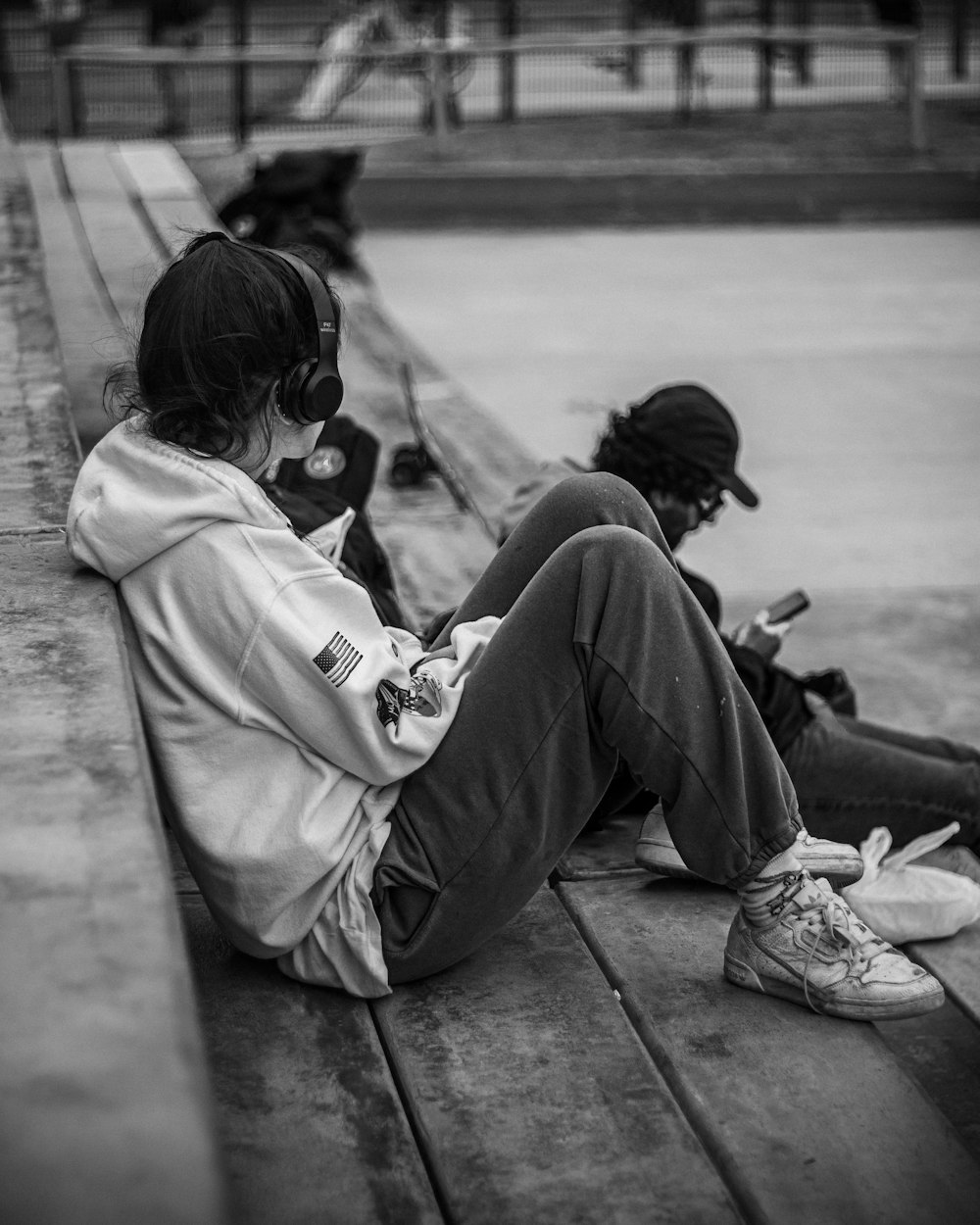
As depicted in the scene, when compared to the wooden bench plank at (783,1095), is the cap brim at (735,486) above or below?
above

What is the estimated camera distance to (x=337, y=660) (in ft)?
6.15

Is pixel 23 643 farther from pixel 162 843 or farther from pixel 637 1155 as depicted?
pixel 637 1155

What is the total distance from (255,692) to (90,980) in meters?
0.75

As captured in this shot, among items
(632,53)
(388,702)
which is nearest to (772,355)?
(388,702)

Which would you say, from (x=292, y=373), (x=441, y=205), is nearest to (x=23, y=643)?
(x=292, y=373)

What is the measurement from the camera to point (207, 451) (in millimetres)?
1951

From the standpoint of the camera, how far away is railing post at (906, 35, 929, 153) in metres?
11.9

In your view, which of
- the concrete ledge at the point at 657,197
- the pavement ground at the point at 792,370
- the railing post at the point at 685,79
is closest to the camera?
the pavement ground at the point at 792,370

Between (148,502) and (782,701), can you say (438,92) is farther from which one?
(148,502)

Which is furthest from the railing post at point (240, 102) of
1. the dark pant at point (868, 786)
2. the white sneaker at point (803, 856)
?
the white sneaker at point (803, 856)

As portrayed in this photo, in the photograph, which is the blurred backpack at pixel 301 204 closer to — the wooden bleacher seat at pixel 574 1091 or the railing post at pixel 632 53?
the railing post at pixel 632 53

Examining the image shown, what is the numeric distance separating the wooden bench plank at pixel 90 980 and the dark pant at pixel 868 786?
166 cm

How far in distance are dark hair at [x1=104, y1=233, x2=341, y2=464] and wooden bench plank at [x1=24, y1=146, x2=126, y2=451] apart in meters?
1.10

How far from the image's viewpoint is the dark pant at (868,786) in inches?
120
